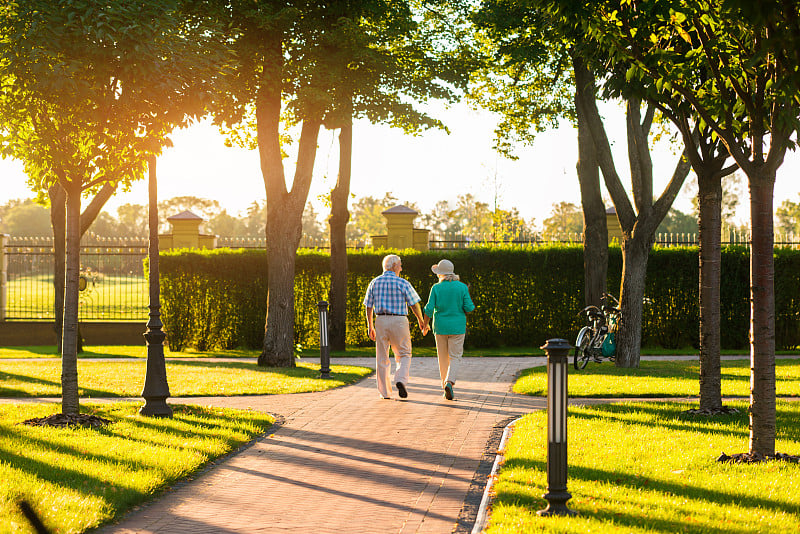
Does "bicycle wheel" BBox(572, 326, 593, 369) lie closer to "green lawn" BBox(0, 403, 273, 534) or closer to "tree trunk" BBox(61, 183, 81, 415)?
"green lawn" BBox(0, 403, 273, 534)

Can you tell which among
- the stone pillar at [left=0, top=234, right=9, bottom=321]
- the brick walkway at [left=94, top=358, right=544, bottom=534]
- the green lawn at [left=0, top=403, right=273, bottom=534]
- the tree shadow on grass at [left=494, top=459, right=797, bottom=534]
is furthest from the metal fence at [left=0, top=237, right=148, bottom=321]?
the tree shadow on grass at [left=494, top=459, right=797, bottom=534]

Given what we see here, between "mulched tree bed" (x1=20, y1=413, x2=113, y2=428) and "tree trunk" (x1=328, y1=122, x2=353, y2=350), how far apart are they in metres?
11.3

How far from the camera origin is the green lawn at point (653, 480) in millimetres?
5402

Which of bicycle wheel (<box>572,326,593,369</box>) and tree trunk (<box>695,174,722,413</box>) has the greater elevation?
tree trunk (<box>695,174,722,413</box>)

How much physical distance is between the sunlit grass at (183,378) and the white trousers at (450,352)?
2.32m

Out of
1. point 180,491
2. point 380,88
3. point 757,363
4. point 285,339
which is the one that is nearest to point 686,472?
point 757,363

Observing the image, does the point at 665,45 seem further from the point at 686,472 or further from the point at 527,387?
the point at 527,387

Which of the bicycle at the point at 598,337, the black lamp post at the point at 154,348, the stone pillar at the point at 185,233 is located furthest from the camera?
the stone pillar at the point at 185,233

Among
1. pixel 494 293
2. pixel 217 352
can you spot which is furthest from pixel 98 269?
pixel 494 293

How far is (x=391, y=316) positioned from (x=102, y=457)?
4840 millimetres

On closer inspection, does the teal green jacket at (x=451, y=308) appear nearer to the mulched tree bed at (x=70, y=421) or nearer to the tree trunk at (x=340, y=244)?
the mulched tree bed at (x=70, y=421)

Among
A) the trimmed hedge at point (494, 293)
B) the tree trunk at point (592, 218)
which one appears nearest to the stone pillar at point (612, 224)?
the trimmed hedge at point (494, 293)

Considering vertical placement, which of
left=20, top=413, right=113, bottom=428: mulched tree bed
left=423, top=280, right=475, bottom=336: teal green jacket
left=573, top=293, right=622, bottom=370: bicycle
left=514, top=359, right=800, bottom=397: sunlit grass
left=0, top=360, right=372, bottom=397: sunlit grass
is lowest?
left=0, top=360, right=372, bottom=397: sunlit grass

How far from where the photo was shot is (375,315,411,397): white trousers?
11500mm
